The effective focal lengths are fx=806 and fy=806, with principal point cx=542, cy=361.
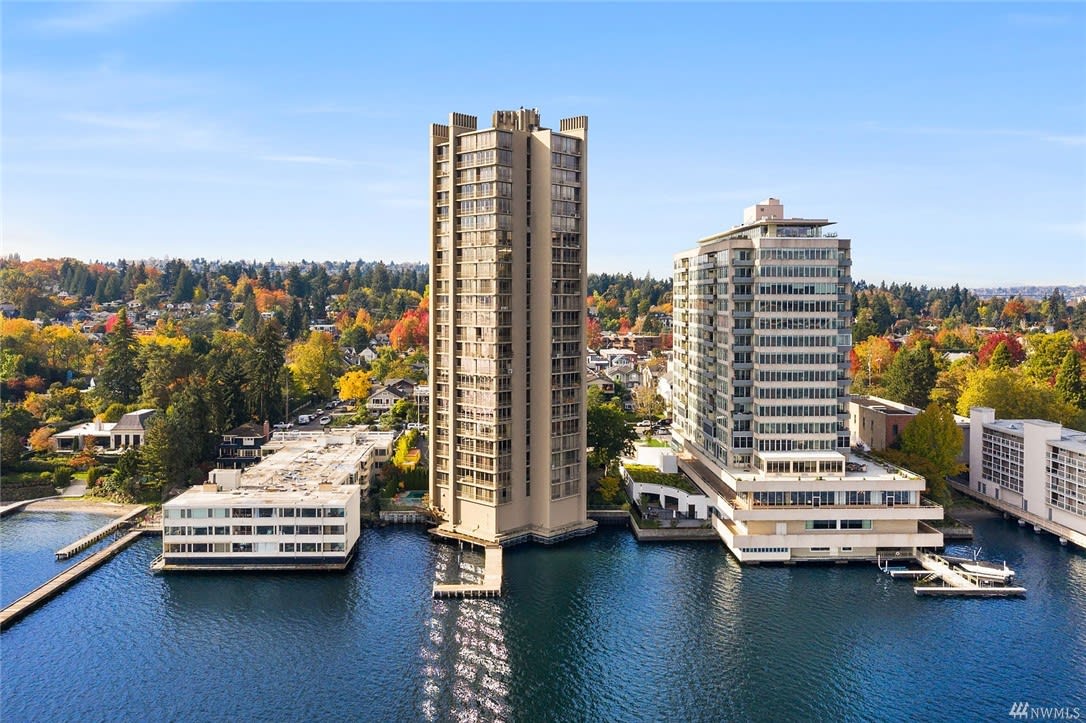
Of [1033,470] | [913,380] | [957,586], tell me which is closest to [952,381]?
[913,380]

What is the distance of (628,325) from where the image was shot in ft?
622

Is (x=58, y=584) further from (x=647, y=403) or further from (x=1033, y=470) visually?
(x=647, y=403)

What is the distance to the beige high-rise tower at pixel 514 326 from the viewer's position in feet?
181

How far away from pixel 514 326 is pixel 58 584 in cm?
3167

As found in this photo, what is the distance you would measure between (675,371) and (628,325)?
4316 inches

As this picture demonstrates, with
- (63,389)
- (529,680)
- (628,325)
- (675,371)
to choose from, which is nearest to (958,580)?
(529,680)

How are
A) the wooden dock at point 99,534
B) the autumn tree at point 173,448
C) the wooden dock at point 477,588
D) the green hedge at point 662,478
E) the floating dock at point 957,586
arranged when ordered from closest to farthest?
the wooden dock at point 477,588, the floating dock at point 957,586, the wooden dock at point 99,534, the green hedge at point 662,478, the autumn tree at point 173,448

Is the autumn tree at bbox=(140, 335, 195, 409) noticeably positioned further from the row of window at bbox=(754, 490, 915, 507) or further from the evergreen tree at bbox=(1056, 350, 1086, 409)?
the evergreen tree at bbox=(1056, 350, 1086, 409)

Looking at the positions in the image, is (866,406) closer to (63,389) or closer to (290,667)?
(290,667)

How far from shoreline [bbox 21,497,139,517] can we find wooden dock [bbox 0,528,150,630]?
765 centimetres

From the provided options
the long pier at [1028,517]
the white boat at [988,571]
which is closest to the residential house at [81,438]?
the white boat at [988,571]

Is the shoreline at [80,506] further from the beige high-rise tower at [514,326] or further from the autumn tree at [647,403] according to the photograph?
the autumn tree at [647,403]

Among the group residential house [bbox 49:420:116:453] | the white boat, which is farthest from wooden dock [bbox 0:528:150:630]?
the white boat

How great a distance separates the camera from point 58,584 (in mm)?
46781
